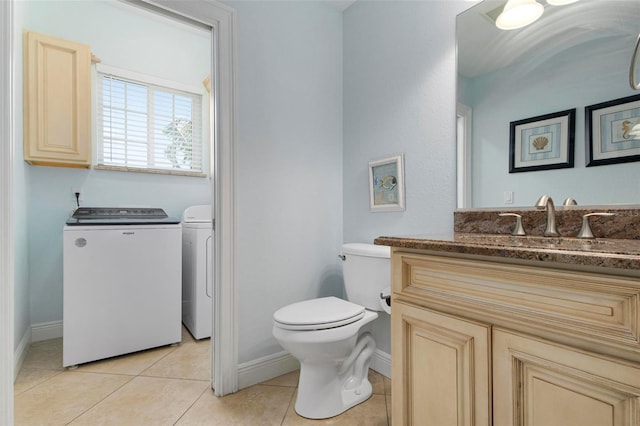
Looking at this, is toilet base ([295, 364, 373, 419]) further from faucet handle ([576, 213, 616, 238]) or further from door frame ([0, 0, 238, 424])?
faucet handle ([576, 213, 616, 238])

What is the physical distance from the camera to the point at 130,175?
2.65 m

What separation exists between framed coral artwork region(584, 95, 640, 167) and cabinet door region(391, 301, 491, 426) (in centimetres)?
80

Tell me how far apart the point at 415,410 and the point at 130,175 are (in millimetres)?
2721

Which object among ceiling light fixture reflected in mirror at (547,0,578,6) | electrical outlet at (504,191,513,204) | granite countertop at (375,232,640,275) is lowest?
granite countertop at (375,232,640,275)

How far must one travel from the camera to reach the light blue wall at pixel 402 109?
5.08 feet

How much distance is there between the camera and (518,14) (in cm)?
130

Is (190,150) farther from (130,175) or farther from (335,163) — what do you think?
(335,163)

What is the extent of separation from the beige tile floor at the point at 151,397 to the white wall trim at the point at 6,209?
413 mm

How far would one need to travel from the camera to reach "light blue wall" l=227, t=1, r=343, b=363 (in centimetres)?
176

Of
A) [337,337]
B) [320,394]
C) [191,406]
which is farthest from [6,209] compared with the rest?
[320,394]

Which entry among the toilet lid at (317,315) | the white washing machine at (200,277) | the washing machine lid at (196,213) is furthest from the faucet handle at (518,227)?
the washing machine lid at (196,213)

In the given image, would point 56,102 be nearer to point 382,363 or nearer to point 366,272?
point 366,272

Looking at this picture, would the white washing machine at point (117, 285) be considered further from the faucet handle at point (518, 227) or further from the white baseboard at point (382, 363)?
the faucet handle at point (518, 227)

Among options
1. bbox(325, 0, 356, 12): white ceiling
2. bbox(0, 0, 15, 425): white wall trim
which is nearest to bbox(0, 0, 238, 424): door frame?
bbox(0, 0, 15, 425): white wall trim
